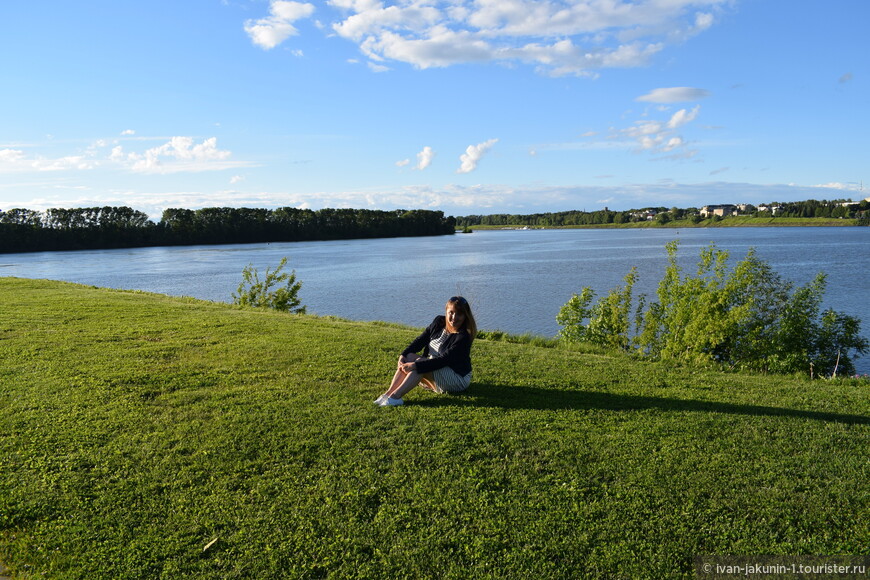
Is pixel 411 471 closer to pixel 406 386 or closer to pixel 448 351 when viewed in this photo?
pixel 406 386

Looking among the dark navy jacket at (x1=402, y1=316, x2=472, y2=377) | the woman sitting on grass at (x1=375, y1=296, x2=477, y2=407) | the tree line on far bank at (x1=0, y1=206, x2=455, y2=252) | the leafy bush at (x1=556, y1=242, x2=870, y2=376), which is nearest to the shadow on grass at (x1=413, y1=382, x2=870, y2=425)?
the woman sitting on grass at (x1=375, y1=296, x2=477, y2=407)

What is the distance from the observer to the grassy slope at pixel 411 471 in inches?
164

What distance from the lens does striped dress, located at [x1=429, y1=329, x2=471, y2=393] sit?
744 cm

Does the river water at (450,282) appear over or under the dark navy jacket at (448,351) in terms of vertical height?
under

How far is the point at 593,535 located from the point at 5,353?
31.9ft

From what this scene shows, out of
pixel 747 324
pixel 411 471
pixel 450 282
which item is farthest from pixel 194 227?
pixel 411 471

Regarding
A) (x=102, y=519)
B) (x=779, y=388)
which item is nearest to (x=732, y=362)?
(x=779, y=388)

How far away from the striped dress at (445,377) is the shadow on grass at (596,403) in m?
0.11

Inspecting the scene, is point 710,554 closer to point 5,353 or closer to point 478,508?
point 478,508

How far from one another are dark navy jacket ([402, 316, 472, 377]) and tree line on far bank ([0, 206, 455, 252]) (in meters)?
107

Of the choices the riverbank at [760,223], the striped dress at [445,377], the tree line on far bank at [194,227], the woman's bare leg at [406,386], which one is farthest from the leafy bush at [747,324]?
the riverbank at [760,223]

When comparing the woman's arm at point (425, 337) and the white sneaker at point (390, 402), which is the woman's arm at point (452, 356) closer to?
the woman's arm at point (425, 337)

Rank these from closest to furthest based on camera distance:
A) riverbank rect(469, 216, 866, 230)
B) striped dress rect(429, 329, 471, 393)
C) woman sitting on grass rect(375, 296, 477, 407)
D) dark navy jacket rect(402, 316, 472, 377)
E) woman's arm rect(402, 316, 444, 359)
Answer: woman sitting on grass rect(375, 296, 477, 407), dark navy jacket rect(402, 316, 472, 377), striped dress rect(429, 329, 471, 393), woman's arm rect(402, 316, 444, 359), riverbank rect(469, 216, 866, 230)

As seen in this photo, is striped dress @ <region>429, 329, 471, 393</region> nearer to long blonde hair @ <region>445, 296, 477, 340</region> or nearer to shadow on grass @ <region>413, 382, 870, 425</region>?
shadow on grass @ <region>413, 382, 870, 425</region>
